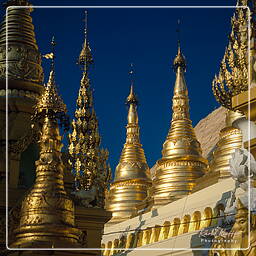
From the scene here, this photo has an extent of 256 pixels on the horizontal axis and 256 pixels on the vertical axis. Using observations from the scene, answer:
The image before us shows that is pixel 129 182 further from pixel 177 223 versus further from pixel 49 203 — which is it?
pixel 49 203

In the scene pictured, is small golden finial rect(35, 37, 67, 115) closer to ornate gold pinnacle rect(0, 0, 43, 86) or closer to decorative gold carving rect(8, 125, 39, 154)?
decorative gold carving rect(8, 125, 39, 154)

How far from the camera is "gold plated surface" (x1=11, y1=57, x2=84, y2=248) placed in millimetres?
9156

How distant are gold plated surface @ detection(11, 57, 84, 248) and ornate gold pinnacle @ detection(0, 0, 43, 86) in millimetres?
2809

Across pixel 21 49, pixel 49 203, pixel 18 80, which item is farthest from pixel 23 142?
pixel 49 203

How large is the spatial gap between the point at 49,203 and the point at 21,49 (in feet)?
14.7

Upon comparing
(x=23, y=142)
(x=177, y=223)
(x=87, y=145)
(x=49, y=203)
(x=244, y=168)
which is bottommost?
(x=244, y=168)

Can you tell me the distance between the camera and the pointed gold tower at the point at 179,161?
21.4m

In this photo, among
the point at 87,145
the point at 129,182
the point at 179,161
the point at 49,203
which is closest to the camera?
the point at 49,203

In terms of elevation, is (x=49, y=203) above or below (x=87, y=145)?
below

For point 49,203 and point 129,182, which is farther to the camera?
point 129,182

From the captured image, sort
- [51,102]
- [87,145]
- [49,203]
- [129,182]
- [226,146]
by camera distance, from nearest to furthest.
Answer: [49,203] → [51,102] → [87,145] → [226,146] → [129,182]

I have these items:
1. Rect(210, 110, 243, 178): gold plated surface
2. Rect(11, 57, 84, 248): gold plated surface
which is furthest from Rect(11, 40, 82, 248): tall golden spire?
Rect(210, 110, 243, 178): gold plated surface

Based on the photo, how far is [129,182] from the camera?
80.1 ft

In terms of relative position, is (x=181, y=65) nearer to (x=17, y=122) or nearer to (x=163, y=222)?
(x=163, y=222)
